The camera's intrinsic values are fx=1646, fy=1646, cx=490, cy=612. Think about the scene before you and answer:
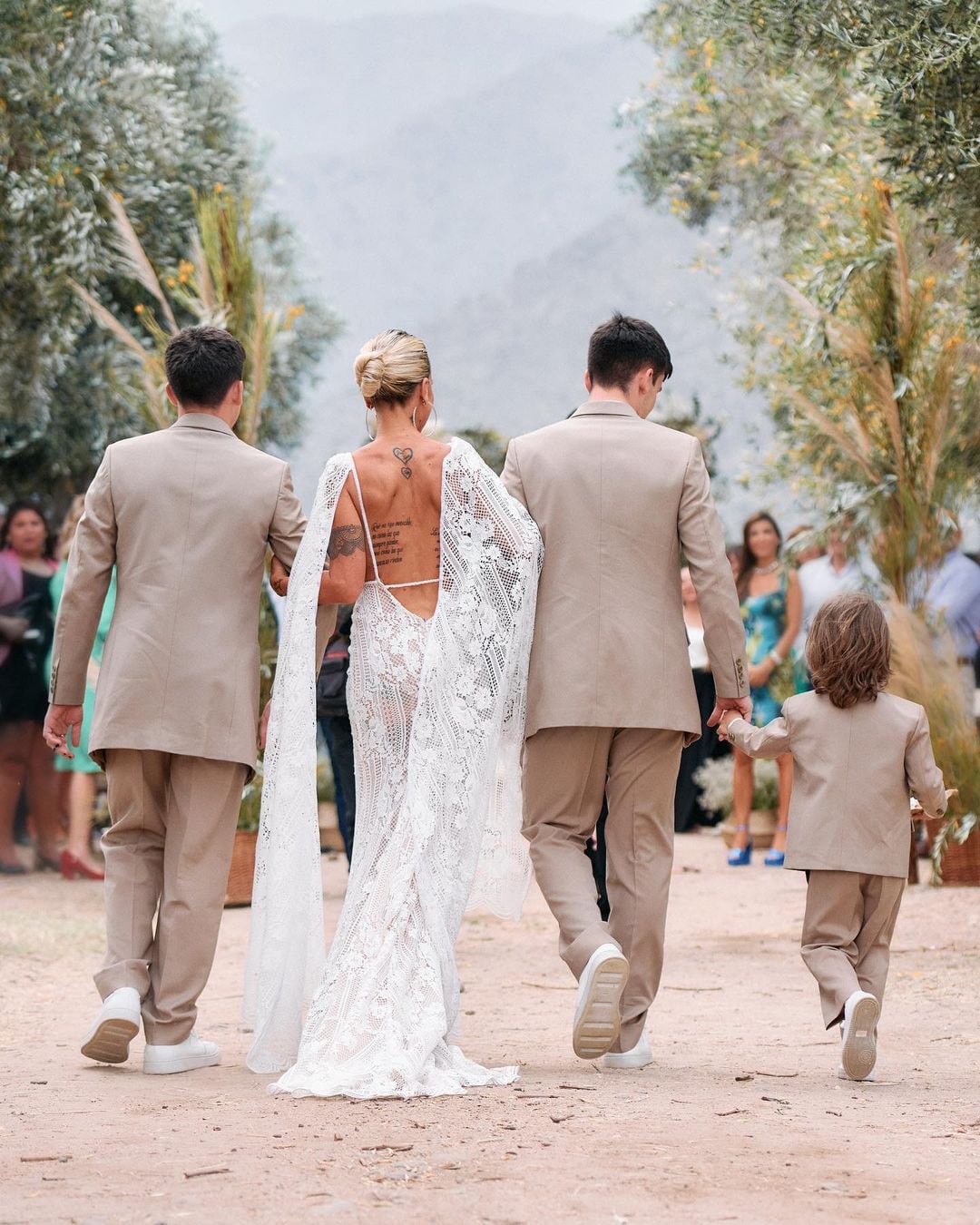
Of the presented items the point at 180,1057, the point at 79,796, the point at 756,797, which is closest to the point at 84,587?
the point at 180,1057

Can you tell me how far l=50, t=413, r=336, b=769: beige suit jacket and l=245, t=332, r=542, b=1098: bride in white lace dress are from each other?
192 millimetres

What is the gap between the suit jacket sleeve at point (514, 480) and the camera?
196 inches

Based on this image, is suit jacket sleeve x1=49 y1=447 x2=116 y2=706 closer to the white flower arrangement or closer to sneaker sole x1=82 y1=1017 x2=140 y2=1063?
sneaker sole x1=82 y1=1017 x2=140 y2=1063

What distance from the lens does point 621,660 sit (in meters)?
4.78

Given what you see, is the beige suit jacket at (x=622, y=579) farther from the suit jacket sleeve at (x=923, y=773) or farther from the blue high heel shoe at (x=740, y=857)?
the blue high heel shoe at (x=740, y=857)

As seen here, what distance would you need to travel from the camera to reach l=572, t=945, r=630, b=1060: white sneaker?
172 inches

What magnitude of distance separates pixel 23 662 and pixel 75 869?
4.33 ft

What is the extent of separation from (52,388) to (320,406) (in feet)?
96.1

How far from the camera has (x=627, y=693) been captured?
4.77m

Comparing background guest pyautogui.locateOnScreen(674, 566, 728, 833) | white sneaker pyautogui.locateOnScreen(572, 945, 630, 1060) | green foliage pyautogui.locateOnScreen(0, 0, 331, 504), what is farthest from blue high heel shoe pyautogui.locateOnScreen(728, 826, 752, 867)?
white sneaker pyautogui.locateOnScreen(572, 945, 630, 1060)

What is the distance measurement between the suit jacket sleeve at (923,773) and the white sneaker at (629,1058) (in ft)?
3.54

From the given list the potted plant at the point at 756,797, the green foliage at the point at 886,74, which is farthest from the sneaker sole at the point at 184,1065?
the potted plant at the point at 756,797

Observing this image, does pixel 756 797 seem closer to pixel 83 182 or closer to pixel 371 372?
pixel 83 182

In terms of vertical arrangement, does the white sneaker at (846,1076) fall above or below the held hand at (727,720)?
below
